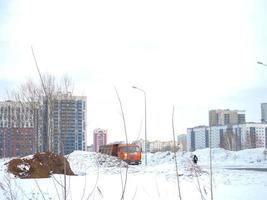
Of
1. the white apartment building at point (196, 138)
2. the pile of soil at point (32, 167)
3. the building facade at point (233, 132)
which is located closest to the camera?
the pile of soil at point (32, 167)

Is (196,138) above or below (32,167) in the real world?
below

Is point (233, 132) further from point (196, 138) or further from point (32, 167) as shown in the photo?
point (32, 167)

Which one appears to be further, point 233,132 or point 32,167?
point 233,132

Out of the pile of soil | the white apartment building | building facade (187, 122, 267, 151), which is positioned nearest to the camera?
the pile of soil

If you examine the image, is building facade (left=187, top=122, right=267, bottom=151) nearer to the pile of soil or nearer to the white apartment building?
the white apartment building

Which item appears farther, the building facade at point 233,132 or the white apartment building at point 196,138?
the white apartment building at point 196,138

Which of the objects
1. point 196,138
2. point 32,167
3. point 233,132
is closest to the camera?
point 32,167

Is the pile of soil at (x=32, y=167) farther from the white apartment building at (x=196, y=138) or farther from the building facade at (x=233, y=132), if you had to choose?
the white apartment building at (x=196, y=138)

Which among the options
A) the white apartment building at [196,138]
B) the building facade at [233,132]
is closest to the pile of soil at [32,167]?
the building facade at [233,132]

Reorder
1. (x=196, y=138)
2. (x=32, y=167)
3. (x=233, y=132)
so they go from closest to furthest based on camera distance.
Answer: (x=32, y=167) → (x=233, y=132) → (x=196, y=138)

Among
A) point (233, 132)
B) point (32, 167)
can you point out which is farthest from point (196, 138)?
point (32, 167)

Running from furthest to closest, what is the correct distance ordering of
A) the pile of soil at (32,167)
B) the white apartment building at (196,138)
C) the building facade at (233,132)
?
the white apartment building at (196,138) → the building facade at (233,132) → the pile of soil at (32,167)

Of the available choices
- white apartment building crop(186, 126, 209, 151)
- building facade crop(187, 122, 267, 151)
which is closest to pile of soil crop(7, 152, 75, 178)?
building facade crop(187, 122, 267, 151)

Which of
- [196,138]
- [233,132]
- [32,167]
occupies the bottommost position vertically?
[196,138]
